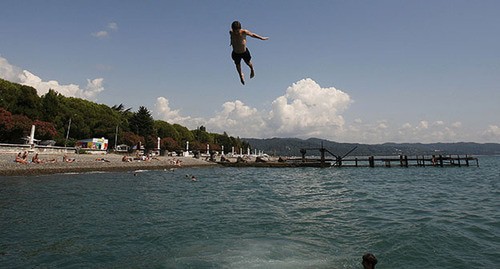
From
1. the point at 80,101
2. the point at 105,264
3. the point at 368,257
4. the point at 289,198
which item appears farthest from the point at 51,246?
the point at 80,101

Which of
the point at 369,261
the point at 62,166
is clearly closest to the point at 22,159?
the point at 62,166

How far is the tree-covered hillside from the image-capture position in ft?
150

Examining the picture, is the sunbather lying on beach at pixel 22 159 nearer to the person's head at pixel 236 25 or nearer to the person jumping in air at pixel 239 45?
the person jumping in air at pixel 239 45

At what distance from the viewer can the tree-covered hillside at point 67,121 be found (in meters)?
45.7

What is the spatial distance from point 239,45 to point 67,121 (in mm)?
71841

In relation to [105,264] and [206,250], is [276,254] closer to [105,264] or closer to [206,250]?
[206,250]

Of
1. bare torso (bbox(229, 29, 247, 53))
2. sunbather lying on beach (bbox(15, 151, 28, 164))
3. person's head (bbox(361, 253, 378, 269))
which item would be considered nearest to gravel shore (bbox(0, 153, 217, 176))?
sunbather lying on beach (bbox(15, 151, 28, 164))

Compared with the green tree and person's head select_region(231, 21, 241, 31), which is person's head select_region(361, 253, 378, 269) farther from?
the green tree

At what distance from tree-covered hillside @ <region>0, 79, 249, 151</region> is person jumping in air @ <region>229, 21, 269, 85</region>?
49155 mm

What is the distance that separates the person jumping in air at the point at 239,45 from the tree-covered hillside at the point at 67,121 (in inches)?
1935

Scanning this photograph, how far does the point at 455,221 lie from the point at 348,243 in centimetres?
641

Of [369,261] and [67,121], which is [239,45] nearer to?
[369,261]

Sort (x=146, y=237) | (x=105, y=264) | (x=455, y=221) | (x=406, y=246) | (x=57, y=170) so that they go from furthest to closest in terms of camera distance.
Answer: (x=57, y=170) < (x=455, y=221) < (x=146, y=237) < (x=406, y=246) < (x=105, y=264)

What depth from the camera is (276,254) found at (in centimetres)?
866
